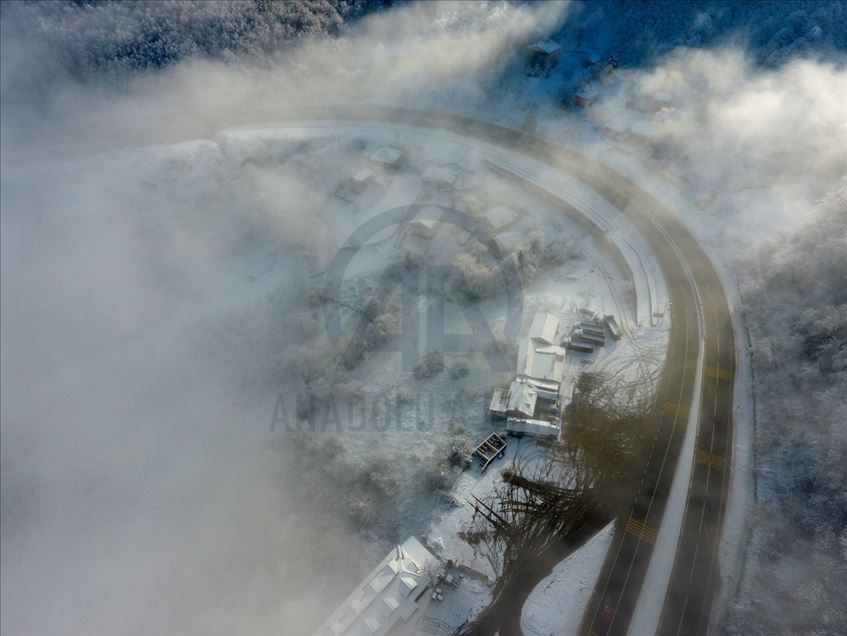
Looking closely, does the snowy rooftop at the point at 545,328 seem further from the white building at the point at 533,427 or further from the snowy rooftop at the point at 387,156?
the snowy rooftop at the point at 387,156

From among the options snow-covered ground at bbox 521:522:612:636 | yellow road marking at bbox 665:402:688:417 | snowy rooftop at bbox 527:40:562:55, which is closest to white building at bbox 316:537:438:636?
snow-covered ground at bbox 521:522:612:636

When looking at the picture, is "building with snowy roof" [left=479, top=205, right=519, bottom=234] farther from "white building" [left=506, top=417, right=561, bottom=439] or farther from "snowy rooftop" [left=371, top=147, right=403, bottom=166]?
"white building" [left=506, top=417, right=561, bottom=439]

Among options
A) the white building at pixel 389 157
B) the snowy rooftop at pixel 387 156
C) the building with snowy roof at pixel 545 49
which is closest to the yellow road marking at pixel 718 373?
the white building at pixel 389 157

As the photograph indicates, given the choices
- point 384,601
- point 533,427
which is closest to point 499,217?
point 533,427

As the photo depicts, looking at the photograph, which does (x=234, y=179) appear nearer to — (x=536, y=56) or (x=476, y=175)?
(x=476, y=175)

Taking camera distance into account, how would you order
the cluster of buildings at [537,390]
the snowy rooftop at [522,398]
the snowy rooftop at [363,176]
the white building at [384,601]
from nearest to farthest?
1. the white building at [384,601]
2. the cluster of buildings at [537,390]
3. the snowy rooftop at [522,398]
4. the snowy rooftop at [363,176]

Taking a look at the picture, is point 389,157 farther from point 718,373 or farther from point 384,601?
point 384,601

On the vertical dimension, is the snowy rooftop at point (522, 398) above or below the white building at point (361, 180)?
below
